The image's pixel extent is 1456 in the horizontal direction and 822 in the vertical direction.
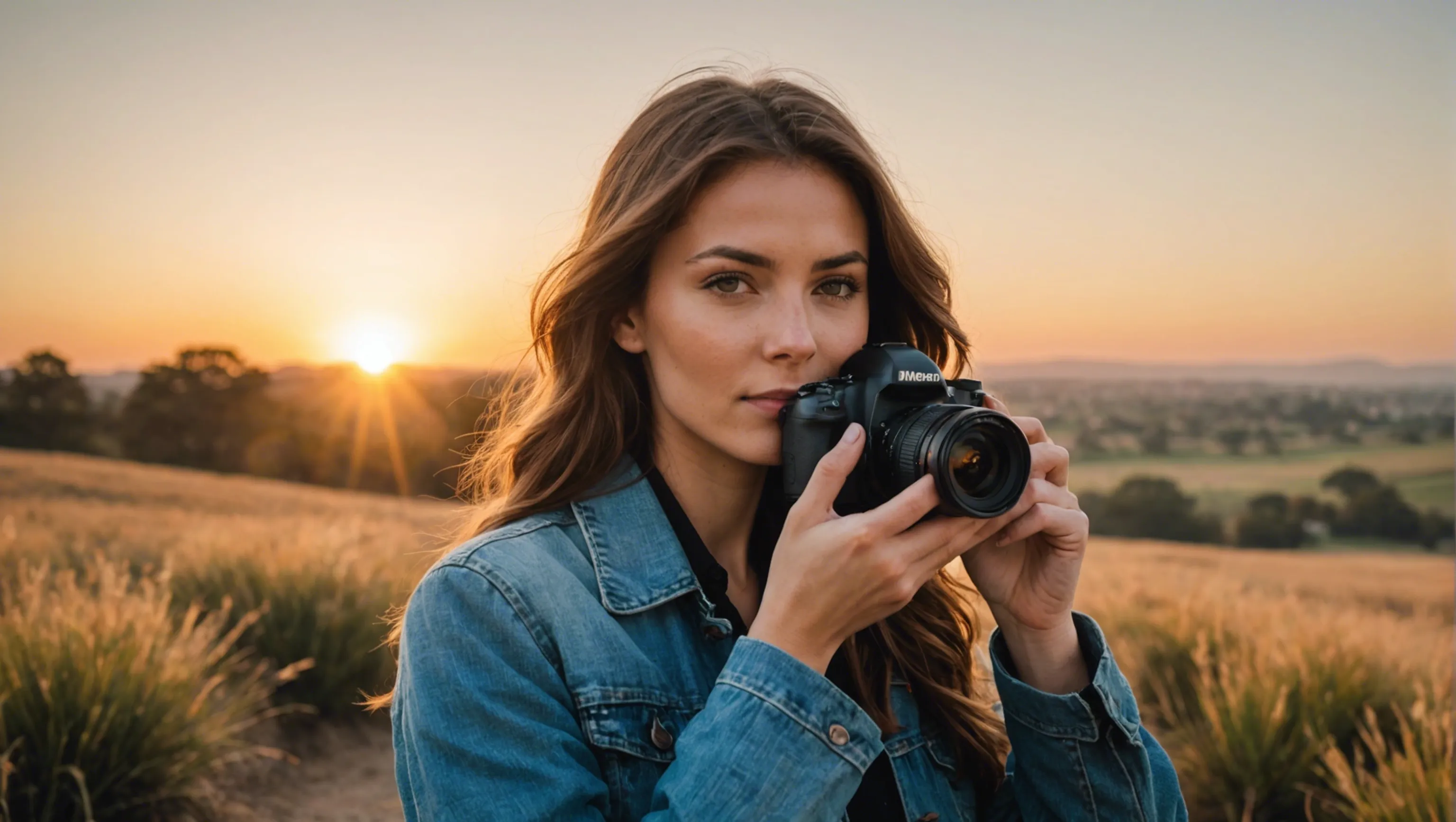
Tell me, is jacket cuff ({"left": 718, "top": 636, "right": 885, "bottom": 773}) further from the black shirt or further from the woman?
the black shirt

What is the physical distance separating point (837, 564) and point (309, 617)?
5160 mm

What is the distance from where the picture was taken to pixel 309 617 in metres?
5.95

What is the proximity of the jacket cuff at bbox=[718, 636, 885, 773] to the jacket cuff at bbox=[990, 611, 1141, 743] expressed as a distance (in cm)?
54

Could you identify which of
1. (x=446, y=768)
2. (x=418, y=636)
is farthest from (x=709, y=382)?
(x=446, y=768)

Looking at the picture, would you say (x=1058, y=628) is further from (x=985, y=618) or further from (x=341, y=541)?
(x=341, y=541)

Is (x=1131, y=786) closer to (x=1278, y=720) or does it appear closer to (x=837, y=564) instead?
(x=837, y=564)

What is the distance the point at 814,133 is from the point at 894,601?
102 centimetres

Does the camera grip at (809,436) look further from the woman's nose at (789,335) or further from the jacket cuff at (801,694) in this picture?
the jacket cuff at (801,694)

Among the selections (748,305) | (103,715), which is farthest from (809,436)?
(103,715)

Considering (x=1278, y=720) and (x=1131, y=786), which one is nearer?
(x=1131, y=786)

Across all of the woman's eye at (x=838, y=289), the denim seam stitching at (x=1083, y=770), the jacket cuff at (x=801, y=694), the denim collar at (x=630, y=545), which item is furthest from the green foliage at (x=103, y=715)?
the denim seam stitching at (x=1083, y=770)

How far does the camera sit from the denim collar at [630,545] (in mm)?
1938

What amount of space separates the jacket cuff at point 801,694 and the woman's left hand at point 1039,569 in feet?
1.69

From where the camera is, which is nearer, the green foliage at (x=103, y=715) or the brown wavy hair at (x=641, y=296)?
the brown wavy hair at (x=641, y=296)
